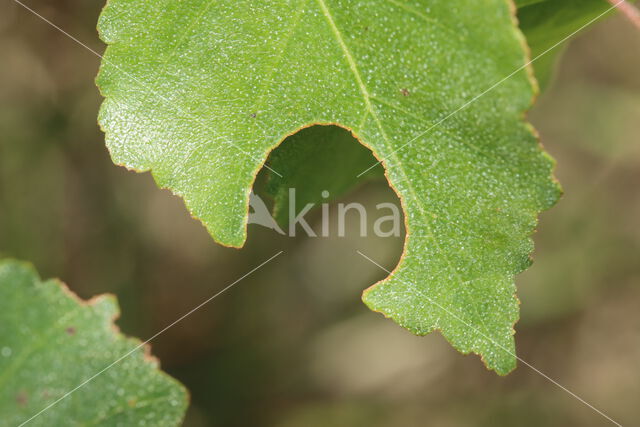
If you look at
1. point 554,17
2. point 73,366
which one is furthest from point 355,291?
point 554,17

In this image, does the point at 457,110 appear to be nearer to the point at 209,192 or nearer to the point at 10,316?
the point at 209,192

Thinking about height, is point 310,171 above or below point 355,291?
above

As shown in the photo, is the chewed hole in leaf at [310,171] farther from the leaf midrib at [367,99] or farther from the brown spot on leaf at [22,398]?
the brown spot on leaf at [22,398]

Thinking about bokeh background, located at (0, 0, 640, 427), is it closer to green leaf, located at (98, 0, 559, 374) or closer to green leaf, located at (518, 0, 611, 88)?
green leaf, located at (518, 0, 611, 88)

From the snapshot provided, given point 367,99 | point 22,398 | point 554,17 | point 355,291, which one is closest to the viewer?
point 367,99

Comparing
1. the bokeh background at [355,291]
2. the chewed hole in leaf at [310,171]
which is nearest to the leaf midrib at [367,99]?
the chewed hole in leaf at [310,171]

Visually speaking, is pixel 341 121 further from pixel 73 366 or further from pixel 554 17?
pixel 73 366
